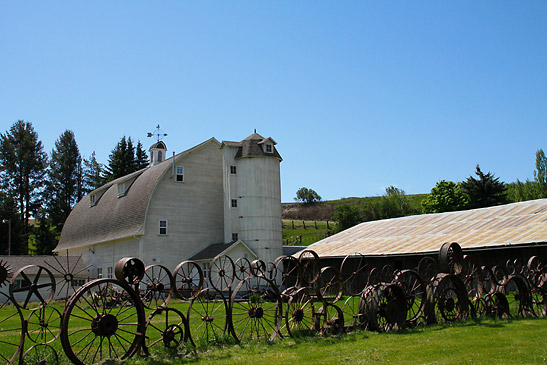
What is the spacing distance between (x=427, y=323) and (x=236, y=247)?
20.0 metres

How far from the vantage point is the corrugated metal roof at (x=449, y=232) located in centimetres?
2073

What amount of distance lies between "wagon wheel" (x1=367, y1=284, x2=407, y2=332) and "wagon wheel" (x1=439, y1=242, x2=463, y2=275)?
149 cm

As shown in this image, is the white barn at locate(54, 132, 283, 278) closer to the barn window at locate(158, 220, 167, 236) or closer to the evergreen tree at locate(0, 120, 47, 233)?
the barn window at locate(158, 220, 167, 236)

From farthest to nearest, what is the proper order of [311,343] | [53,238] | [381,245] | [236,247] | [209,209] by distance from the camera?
[53,238]
[209,209]
[236,247]
[381,245]
[311,343]

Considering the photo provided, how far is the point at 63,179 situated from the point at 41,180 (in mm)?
2947

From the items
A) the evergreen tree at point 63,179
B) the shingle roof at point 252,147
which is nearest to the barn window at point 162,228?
the shingle roof at point 252,147

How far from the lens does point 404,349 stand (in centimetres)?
957

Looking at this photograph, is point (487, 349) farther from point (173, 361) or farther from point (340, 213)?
point (340, 213)

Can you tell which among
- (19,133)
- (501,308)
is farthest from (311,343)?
(19,133)

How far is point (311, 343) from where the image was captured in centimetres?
1070

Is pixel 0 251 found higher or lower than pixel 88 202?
lower

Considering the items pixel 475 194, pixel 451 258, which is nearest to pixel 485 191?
pixel 475 194

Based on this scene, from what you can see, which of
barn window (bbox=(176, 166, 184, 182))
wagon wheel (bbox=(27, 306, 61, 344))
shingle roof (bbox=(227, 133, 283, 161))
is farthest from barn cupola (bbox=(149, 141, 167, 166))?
wagon wheel (bbox=(27, 306, 61, 344))

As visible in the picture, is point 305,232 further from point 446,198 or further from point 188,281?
point 188,281
